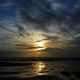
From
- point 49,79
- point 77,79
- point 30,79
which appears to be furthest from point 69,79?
point 30,79

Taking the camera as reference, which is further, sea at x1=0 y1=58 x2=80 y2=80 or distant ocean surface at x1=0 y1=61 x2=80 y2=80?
distant ocean surface at x1=0 y1=61 x2=80 y2=80

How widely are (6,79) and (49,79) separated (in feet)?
24.4

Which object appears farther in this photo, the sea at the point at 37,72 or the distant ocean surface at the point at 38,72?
the distant ocean surface at the point at 38,72

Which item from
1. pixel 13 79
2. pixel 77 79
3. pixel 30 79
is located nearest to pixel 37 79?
pixel 30 79

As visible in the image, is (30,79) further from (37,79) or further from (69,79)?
(69,79)

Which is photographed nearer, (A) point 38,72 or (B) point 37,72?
(B) point 37,72

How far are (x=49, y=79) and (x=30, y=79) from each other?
319 centimetres

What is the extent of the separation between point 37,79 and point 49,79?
6.53 ft

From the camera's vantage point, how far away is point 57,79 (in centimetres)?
3684

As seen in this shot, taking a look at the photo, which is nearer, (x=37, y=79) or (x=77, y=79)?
(x=37, y=79)

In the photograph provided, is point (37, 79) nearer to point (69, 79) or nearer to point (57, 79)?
point (57, 79)

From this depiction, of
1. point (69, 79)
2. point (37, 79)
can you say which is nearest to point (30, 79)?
point (37, 79)

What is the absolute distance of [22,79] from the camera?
37.6 m

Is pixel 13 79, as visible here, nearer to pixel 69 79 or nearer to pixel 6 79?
pixel 6 79
